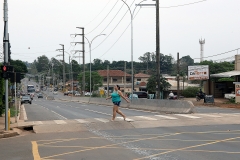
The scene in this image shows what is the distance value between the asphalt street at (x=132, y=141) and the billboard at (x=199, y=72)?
37731 millimetres

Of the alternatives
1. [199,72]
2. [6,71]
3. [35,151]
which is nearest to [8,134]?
[6,71]

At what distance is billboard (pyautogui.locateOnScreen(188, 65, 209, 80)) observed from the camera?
5519 cm

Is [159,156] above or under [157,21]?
under

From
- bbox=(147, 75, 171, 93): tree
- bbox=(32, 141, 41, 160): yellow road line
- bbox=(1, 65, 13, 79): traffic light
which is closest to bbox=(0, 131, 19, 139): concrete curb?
bbox=(1, 65, 13, 79): traffic light

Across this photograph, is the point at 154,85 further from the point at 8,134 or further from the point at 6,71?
the point at 8,134

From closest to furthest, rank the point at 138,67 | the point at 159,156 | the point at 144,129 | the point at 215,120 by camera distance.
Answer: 1. the point at 159,156
2. the point at 144,129
3. the point at 215,120
4. the point at 138,67

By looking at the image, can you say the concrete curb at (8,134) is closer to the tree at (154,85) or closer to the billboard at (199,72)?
the billboard at (199,72)

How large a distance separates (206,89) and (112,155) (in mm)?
52414

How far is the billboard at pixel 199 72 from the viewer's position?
55.2 m

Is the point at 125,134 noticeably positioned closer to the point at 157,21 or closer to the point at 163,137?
the point at 163,137

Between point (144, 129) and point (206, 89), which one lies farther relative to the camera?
point (206, 89)

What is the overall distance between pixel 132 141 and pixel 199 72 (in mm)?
45659

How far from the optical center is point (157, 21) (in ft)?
110

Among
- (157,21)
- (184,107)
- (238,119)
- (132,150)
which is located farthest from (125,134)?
(157,21)
